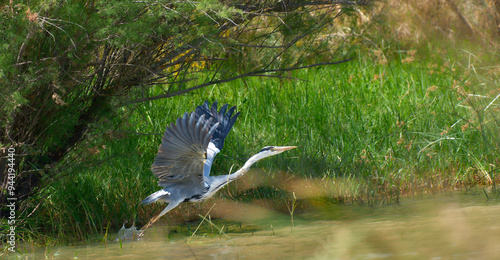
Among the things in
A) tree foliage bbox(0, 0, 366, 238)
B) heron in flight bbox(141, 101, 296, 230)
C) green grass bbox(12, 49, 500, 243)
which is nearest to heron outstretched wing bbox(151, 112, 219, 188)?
heron in flight bbox(141, 101, 296, 230)

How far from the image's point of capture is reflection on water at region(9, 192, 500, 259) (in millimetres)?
3631

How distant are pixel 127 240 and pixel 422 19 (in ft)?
25.5

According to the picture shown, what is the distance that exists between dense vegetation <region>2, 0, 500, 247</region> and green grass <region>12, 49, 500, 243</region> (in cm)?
1

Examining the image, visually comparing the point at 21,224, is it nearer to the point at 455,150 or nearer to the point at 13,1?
the point at 13,1

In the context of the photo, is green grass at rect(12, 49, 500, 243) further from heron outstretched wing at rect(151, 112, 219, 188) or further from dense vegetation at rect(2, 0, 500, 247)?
heron outstretched wing at rect(151, 112, 219, 188)

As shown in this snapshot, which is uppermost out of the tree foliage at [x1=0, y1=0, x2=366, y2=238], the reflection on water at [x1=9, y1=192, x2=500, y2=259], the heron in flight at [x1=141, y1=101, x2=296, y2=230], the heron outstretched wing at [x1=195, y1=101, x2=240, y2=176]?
the tree foliage at [x1=0, y1=0, x2=366, y2=238]

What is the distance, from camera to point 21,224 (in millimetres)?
4465

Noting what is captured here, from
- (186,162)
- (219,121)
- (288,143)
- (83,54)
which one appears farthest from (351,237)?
(83,54)

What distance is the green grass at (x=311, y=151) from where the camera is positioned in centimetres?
473

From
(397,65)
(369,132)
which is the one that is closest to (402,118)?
(369,132)

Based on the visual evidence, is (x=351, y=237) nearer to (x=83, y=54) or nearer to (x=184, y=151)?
(x=184, y=151)

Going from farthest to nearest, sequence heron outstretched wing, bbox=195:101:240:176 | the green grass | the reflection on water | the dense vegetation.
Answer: heron outstretched wing, bbox=195:101:240:176, the green grass, the dense vegetation, the reflection on water

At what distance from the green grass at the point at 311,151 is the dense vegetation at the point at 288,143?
0.01m

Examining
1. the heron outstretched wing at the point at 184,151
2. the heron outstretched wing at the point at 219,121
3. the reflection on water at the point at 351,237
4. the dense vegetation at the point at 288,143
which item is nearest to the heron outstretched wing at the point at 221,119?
the heron outstretched wing at the point at 219,121
